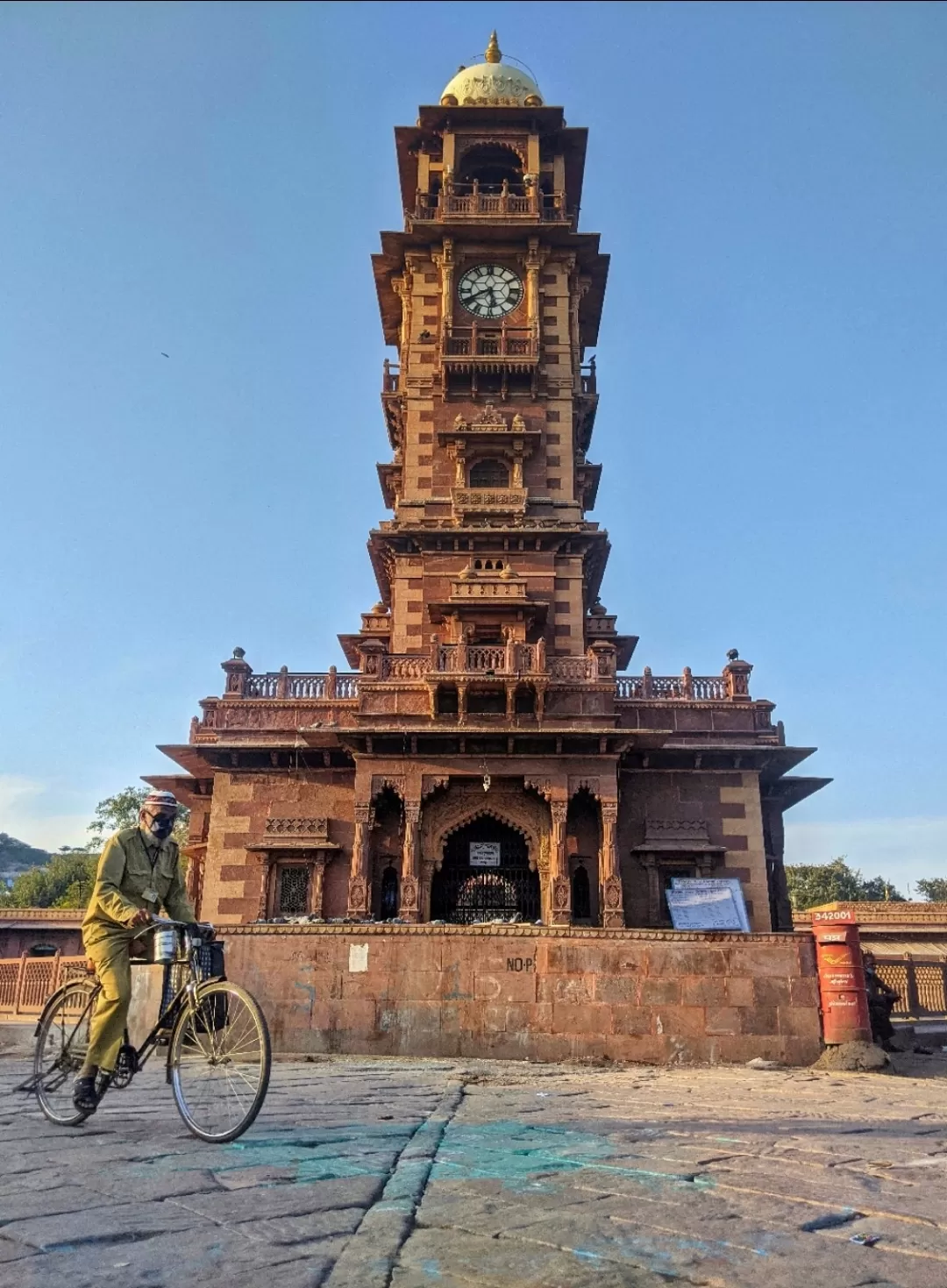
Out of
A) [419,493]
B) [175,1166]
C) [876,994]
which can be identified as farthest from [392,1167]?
[419,493]

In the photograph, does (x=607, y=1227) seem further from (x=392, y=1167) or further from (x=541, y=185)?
(x=541, y=185)

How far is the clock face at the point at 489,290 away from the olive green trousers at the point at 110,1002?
24189 mm

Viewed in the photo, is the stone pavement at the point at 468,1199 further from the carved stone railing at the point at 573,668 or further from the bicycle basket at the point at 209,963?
the carved stone railing at the point at 573,668

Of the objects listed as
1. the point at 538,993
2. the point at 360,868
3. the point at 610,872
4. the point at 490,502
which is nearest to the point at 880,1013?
the point at 538,993

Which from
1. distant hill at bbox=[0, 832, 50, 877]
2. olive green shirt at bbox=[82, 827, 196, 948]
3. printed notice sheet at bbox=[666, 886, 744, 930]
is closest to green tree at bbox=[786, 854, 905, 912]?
printed notice sheet at bbox=[666, 886, 744, 930]

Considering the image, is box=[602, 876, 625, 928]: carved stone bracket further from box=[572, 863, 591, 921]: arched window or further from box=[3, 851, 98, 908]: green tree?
box=[3, 851, 98, 908]: green tree

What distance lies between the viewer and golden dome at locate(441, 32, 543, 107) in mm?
28922

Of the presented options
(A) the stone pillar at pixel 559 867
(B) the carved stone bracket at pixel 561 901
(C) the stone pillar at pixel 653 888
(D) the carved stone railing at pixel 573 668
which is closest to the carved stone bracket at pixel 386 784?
(A) the stone pillar at pixel 559 867

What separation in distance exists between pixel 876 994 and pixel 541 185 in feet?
79.1

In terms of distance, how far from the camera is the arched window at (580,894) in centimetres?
2044

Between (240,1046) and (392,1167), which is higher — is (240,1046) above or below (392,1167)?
above

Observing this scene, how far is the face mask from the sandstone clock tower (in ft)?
45.0

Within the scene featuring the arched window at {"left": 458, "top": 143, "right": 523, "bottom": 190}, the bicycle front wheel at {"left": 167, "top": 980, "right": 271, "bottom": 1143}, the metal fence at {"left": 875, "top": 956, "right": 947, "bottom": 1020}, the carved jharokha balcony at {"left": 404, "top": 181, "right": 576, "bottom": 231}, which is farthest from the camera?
the arched window at {"left": 458, "top": 143, "right": 523, "bottom": 190}

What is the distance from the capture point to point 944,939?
2855 centimetres
